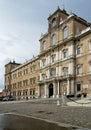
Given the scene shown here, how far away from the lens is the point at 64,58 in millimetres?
60062

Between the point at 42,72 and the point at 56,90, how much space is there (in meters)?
9.96

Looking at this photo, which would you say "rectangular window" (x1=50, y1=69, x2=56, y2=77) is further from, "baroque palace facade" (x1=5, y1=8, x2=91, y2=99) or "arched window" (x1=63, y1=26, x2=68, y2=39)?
"arched window" (x1=63, y1=26, x2=68, y2=39)

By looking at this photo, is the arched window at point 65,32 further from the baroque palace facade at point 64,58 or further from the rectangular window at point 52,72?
the rectangular window at point 52,72

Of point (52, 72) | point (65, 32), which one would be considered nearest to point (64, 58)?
point (52, 72)

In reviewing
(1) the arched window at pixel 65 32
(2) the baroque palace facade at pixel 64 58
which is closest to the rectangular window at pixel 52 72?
(2) the baroque palace facade at pixel 64 58

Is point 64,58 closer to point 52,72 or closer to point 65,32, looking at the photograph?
point 52,72

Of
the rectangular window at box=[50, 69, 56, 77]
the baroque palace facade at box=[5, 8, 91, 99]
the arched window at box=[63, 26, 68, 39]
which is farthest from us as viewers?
the rectangular window at box=[50, 69, 56, 77]

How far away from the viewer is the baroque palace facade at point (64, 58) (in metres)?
54.3

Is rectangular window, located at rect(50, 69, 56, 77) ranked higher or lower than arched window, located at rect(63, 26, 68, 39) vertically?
lower

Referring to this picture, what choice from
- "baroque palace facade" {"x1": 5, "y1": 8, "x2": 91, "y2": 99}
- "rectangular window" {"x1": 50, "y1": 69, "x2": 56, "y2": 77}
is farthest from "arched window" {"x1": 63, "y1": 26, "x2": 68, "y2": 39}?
"rectangular window" {"x1": 50, "y1": 69, "x2": 56, "y2": 77}

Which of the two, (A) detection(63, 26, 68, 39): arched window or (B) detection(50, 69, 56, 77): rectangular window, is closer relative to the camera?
(A) detection(63, 26, 68, 39): arched window

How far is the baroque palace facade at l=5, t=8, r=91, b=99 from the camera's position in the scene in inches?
2137

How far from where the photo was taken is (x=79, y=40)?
56.2 m

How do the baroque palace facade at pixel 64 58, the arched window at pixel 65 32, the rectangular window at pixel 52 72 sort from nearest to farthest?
1. the baroque palace facade at pixel 64 58
2. the arched window at pixel 65 32
3. the rectangular window at pixel 52 72
